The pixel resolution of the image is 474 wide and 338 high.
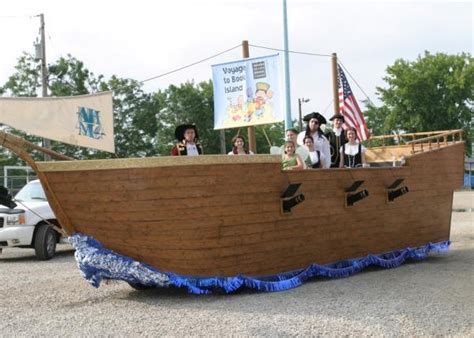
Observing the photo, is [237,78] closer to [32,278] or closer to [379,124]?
[32,278]

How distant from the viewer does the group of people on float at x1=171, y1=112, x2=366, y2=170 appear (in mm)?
7445

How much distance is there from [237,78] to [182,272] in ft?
13.3

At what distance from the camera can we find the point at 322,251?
7516 mm

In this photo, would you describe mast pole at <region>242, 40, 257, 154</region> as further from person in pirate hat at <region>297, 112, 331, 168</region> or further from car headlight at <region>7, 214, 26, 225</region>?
car headlight at <region>7, 214, 26, 225</region>

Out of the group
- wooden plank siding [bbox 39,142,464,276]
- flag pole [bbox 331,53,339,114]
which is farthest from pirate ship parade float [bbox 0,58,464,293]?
flag pole [bbox 331,53,339,114]

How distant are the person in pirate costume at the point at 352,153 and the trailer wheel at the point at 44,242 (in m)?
5.62

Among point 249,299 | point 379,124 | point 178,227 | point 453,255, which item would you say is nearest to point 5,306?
point 178,227

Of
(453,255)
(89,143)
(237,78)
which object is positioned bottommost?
(453,255)

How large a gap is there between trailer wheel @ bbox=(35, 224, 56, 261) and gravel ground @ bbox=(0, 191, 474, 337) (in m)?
2.71

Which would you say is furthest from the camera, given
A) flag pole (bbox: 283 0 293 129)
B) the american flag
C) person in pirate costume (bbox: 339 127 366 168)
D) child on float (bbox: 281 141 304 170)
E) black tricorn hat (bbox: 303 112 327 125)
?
the american flag

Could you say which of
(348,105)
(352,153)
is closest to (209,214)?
(352,153)

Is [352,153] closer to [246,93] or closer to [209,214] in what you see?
[246,93]

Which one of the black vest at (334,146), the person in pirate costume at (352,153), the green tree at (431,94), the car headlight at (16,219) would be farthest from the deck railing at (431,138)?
the green tree at (431,94)

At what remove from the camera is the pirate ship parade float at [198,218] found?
600 cm
